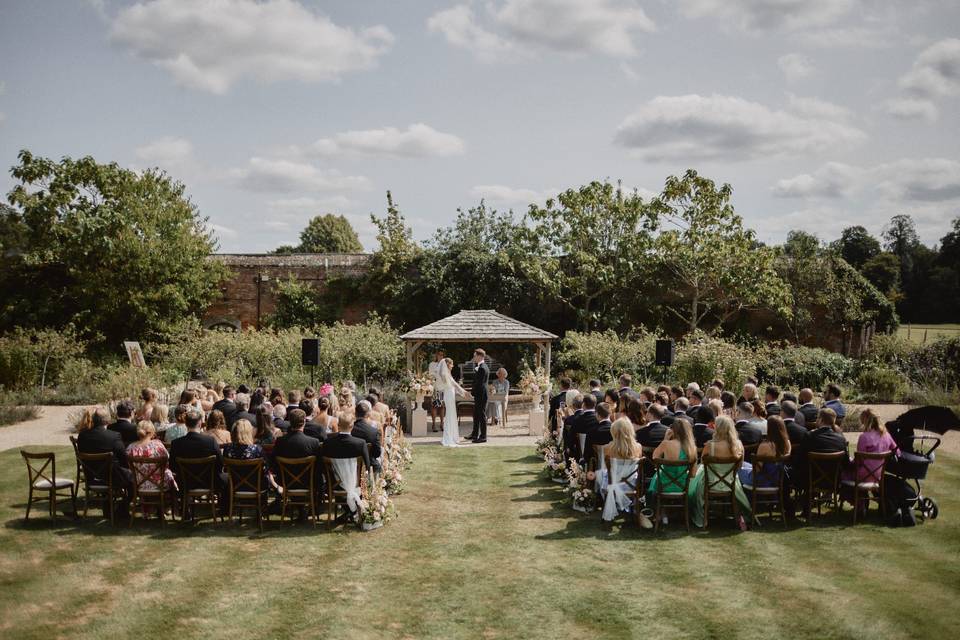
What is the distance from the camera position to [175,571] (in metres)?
6.99

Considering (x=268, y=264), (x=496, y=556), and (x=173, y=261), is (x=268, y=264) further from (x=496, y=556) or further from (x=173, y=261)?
(x=496, y=556)

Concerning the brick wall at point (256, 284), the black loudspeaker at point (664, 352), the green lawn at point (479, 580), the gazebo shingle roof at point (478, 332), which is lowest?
the green lawn at point (479, 580)

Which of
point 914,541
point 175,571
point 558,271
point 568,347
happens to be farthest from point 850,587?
point 558,271

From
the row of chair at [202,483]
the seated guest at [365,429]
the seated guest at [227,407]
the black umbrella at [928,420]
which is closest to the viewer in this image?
the row of chair at [202,483]

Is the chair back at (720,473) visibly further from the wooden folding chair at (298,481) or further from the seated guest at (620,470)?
the wooden folding chair at (298,481)

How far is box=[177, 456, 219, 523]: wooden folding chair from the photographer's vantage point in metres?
8.31

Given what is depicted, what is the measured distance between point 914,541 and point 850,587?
2031 mm

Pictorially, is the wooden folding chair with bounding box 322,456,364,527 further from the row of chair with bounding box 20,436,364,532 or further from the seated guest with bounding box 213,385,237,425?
the seated guest with bounding box 213,385,237,425

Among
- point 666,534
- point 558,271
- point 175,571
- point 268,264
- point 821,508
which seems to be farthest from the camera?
point 268,264

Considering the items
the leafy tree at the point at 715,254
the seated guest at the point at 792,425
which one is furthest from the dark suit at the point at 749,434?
the leafy tree at the point at 715,254

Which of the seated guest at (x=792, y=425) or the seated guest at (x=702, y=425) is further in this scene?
the seated guest at (x=702, y=425)

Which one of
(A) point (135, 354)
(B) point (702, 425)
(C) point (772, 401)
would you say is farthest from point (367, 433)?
(A) point (135, 354)

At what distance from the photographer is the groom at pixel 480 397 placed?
14.4m

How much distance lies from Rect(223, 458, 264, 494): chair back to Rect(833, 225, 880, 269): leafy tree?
59.3 metres
